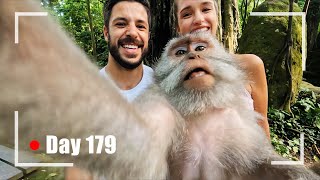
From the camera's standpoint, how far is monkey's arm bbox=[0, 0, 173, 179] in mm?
343

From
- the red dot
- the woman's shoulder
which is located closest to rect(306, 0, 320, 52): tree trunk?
the woman's shoulder

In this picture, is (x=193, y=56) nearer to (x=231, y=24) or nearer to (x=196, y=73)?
(x=196, y=73)

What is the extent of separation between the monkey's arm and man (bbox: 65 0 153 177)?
27 centimetres

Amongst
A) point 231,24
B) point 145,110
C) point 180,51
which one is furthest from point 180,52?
point 231,24

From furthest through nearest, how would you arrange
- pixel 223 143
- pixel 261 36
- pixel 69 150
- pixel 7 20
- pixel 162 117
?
pixel 261 36, pixel 223 143, pixel 162 117, pixel 69 150, pixel 7 20

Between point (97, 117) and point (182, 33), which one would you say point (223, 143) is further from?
point (97, 117)

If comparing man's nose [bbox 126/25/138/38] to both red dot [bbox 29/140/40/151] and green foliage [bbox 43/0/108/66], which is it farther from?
red dot [bbox 29/140/40/151]

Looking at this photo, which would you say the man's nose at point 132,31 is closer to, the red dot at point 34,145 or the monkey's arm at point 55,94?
the monkey's arm at point 55,94

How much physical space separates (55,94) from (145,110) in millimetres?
273

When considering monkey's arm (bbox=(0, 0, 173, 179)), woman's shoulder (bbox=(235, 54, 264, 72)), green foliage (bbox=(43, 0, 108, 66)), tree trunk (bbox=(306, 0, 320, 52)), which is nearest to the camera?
monkey's arm (bbox=(0, 0, 173, 179))

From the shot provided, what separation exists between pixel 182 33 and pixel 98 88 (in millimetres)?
467

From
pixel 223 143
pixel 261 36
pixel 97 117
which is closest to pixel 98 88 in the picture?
pixel 97 117

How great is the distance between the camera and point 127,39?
2.60 feet

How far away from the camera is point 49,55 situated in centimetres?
37
